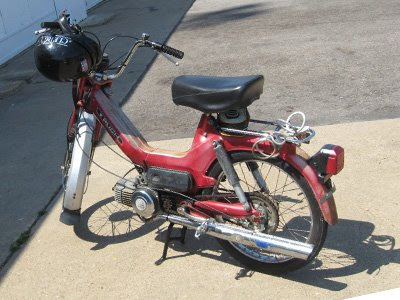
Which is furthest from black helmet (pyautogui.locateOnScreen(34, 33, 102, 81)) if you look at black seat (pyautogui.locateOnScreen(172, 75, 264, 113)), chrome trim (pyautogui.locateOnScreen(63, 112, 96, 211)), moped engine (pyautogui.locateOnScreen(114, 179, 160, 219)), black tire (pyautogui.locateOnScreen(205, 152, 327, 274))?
black tire (pyautogui.locateOnScreen(205, 152, 327, 274))

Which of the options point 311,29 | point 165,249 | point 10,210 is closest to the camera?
point 165,249

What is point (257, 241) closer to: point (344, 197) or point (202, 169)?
point (202, 169)

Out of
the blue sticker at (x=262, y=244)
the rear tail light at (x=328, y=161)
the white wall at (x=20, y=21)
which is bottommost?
the white wall at (x=20, y=21)

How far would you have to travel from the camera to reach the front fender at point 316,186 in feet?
9.85

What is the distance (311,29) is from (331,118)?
14.2ft

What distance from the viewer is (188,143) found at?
5.31 meters

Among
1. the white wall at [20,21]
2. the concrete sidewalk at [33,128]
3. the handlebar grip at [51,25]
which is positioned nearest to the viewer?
the handlebar grip at [51,25]

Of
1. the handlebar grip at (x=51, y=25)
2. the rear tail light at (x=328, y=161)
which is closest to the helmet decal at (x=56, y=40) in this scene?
the handlebar grip at (x=51, y=25)

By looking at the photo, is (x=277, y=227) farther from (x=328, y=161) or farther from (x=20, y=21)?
(x=20, y=21)

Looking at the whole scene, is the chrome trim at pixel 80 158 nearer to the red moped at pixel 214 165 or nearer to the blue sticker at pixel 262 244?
the red moped at pixel 214 165

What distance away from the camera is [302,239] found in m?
3.69

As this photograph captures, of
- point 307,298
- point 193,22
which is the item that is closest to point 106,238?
point 307,298

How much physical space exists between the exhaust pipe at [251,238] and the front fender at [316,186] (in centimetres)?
20

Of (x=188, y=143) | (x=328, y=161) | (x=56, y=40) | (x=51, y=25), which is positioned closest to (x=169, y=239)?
(x=328, y=161)
